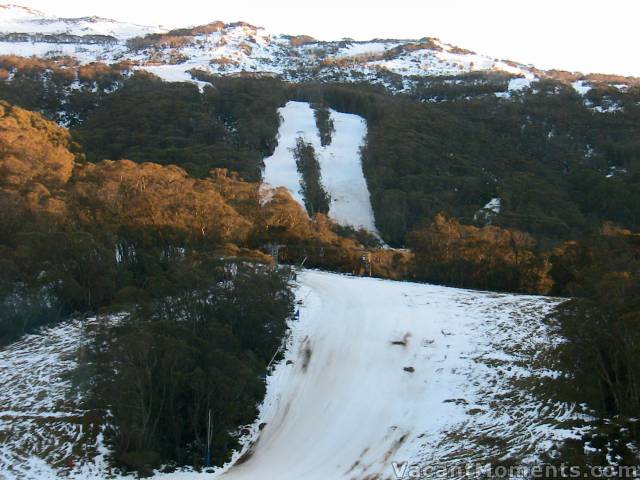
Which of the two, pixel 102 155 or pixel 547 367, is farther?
pixel 102 155

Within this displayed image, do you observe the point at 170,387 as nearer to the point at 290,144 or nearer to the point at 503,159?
the point at 290,144

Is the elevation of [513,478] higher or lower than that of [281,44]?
lower

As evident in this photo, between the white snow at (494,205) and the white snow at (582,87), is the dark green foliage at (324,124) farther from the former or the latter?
the white snow at (582,87)

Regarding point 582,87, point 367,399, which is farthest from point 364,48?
point 367,399

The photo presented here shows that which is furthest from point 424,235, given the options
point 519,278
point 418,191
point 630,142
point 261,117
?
point 630,142

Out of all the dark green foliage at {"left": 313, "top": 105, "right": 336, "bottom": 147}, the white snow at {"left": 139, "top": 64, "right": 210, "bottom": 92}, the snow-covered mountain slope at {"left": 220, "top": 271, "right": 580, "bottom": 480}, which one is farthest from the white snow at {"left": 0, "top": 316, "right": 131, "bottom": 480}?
the white snow at {"left": 139, "top": 64, "right": 210, "bottom": 92}

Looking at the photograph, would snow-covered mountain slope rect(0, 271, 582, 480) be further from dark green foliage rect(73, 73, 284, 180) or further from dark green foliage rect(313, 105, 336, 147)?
dark green foliage rect(313, 105, 336, 147)

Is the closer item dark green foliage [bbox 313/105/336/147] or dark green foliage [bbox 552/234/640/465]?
dark green foliage [bbox 552/234/640/465]

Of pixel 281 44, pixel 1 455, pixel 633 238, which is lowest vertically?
pixel 1 455

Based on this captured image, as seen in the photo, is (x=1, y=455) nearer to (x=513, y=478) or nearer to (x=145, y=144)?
(x=513, y=478)
